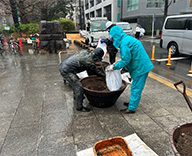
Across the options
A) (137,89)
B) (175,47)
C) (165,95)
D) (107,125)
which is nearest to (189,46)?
(175,47)

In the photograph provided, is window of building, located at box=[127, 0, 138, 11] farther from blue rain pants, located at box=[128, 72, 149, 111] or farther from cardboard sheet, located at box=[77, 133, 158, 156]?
cardboard sheet, located at box=[77, 133, 158, 156]

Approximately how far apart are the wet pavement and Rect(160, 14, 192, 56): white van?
4.95m

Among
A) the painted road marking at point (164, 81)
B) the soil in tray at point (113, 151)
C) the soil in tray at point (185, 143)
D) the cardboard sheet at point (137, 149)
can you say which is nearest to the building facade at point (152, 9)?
the painted road marking at point (164, 81)

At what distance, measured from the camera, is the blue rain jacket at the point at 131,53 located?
9.91 ft

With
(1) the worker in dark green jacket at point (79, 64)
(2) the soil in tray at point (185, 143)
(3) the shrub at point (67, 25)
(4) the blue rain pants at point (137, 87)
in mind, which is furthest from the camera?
(3) the shrub at point (67, 25)

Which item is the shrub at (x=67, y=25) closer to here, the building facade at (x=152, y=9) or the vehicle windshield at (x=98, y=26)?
the building facade at (x=152, y=9)

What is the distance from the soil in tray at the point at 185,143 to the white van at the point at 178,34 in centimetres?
782

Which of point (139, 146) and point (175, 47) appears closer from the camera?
point (139, 146)

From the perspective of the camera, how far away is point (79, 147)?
2537mm

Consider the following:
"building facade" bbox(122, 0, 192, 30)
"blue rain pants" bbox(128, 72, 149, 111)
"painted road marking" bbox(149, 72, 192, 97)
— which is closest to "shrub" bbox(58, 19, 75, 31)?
"building facade" bbox(122, 0, 192, 30)

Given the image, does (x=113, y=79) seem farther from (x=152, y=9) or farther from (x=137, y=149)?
(x=152, y=9)

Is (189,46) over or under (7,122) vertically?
over

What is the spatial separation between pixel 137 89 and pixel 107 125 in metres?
0.96

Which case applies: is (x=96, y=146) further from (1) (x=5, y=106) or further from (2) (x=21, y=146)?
(1) (x=5, y=106)
